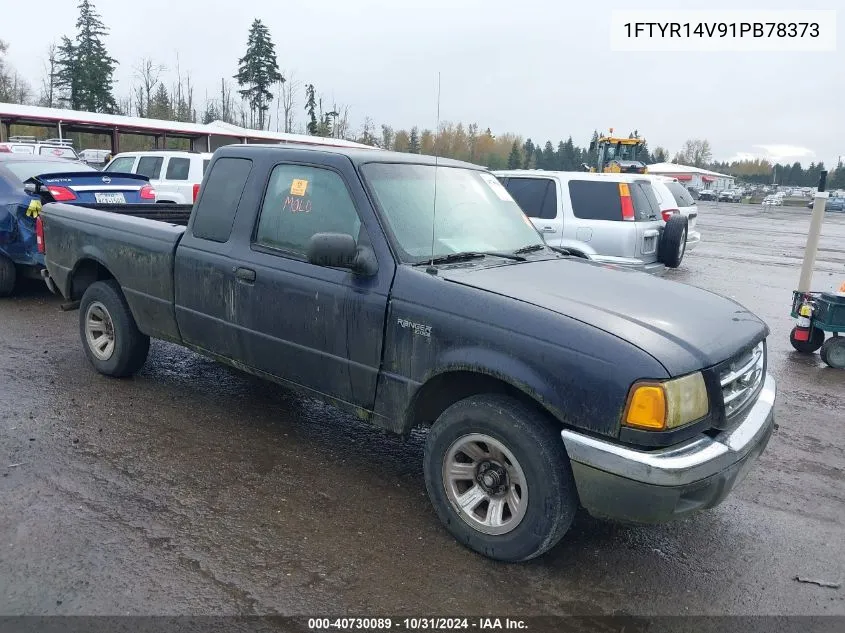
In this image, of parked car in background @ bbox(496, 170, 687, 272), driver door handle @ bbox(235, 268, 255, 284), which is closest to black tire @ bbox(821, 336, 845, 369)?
parked car in background @ bbox(496, 170, 687, 272)

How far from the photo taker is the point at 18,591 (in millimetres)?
2854

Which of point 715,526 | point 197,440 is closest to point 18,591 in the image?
point 197,440

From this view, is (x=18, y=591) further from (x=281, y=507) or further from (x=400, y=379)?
(x=400, y=379)

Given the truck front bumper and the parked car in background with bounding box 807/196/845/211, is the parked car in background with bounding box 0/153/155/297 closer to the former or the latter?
the truck front bumper

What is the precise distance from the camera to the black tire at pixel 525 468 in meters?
2.97

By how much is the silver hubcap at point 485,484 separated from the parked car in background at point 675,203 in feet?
27.2

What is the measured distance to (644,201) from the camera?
9750 mm

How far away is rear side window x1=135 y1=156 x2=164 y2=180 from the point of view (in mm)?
13977

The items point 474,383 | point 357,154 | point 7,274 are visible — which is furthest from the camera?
point 7,274

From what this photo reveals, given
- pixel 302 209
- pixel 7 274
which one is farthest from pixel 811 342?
pixel 7 274

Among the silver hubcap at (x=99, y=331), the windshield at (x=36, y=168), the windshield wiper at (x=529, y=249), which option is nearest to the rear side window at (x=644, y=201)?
the windshield wiper at (x=529, y=249)

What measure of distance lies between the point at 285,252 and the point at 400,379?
3.76ft

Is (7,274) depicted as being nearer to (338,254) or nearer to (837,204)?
(338,254)

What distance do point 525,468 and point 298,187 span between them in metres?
2.19
